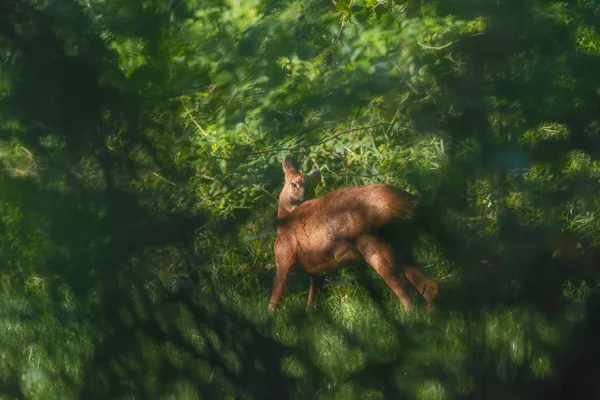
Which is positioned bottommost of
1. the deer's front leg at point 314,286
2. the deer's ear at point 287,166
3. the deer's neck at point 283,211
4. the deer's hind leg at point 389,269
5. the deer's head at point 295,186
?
the deer's front leg at point 314,286

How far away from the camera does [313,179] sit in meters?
5.17

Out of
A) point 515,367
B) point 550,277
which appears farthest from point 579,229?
point 515,367

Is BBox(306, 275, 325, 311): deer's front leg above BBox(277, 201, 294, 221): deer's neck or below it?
below

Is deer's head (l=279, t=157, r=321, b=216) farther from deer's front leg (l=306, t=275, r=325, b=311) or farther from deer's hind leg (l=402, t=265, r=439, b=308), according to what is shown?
deer's hind leg (l=402, t=265, r=439, b=308)

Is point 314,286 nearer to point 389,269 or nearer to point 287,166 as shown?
point 389,269

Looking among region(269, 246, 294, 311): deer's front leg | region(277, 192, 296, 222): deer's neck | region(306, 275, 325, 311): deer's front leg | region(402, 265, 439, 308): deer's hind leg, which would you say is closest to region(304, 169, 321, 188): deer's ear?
region(277, 192, 296, 222): deer's neck

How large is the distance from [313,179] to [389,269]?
0.60 m

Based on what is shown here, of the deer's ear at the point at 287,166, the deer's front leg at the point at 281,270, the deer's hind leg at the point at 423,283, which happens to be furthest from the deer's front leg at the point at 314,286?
the deer's ear at the point at 287,166

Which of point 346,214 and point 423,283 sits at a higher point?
point 346,214

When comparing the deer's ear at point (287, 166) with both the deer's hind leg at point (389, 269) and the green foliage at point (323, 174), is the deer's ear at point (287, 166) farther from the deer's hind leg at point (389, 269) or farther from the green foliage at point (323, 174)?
the deer's hind leg at point (389, 269)

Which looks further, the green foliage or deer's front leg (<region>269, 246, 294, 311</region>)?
deer's front leg (<region>269, 246, 294, 311</region>)

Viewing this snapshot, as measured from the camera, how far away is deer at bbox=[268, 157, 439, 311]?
5039 mm

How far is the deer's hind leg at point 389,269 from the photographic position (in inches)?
198

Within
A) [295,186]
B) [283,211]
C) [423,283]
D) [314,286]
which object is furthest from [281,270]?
[423,283]
